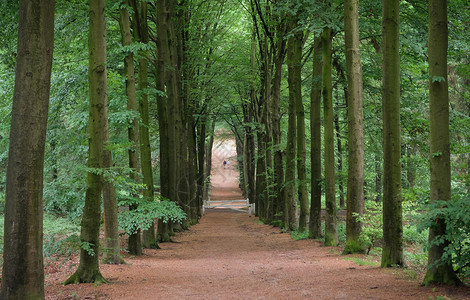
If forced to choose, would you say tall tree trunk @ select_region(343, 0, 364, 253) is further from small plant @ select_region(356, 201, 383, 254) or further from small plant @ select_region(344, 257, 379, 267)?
small plant @ select_region(344, 257, 379, 267)

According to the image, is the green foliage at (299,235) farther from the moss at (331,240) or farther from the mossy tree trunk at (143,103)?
the mossy tree trunk at (143,103)

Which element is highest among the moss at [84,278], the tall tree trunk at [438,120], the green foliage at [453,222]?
the tall tree trunk at [438,120]

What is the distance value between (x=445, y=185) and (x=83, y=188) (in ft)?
20.4

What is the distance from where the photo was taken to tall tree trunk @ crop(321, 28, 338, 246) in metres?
13.1

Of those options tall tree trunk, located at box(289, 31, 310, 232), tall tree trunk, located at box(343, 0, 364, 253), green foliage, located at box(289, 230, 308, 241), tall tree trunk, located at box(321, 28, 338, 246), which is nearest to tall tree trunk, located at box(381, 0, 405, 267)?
tall tree trunk, located at box(343, 0, 364, 253)

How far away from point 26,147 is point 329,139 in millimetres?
10077

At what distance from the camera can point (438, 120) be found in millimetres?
6512

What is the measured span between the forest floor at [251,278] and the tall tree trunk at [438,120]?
1.89 ft

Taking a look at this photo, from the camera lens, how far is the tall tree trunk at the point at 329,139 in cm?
1314

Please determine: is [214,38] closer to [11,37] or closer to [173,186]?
[173,186]

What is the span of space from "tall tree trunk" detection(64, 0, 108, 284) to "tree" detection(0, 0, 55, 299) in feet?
6.17

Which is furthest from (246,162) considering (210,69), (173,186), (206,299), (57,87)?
(206,299)

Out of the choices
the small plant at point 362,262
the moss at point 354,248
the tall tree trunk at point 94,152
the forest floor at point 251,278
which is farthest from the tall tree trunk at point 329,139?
the tall tree trunk at point 94,152

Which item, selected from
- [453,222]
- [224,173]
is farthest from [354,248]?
[224,173]
